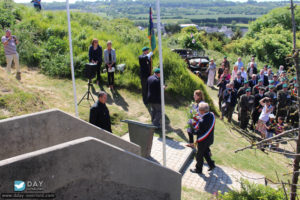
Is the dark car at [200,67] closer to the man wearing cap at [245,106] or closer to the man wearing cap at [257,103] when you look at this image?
the man wearing cap at [257,103]

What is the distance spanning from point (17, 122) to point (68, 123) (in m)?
0.94

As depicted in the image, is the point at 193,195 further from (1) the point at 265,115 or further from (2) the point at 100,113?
(1) the point at 265,115

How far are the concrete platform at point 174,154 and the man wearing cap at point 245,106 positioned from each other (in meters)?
3.53

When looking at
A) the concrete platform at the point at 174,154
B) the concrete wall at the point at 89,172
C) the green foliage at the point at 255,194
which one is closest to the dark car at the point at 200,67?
the concrete platform at the point at 174,154

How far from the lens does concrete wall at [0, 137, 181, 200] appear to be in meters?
3.61

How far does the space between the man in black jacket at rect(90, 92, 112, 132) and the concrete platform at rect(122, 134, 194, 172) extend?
1535 millimetres

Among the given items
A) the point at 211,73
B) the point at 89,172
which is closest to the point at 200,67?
the point at 211,73

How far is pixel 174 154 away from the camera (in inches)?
285

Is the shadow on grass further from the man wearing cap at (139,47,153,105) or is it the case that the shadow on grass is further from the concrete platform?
the concrete platform

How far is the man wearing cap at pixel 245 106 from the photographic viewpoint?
10.2 metres

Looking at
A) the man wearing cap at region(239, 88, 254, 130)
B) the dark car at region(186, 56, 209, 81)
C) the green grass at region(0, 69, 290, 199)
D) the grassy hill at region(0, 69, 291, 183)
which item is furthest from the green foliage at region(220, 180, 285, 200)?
the dark car at region(186, 56, 209, 81)

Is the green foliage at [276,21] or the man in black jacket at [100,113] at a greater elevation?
the green foliage at [276,21]

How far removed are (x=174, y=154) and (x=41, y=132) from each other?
337 cm

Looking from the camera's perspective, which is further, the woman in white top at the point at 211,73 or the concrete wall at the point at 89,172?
the woman in white top at the point at 211,73
